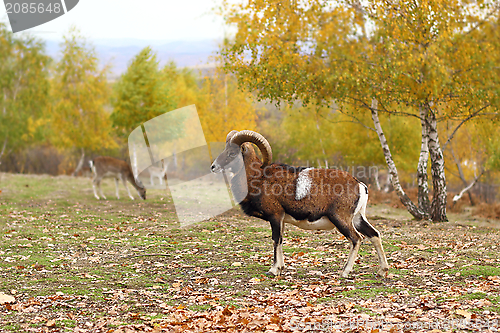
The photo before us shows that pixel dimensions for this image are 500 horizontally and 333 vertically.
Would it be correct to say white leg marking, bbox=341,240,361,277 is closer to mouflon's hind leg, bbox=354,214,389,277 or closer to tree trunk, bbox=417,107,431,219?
mouflon's hind leg, bbox=354,214,389,277

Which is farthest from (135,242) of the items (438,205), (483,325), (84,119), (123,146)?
(123,146)

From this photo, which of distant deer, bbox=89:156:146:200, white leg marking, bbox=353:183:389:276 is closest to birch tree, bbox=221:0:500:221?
white leg marking, bbox=353:183:389:276

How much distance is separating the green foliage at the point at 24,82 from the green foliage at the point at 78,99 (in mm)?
1789

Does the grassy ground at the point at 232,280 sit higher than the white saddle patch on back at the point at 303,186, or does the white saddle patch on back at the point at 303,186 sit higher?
the white saddle patch on back at the point at 303,186

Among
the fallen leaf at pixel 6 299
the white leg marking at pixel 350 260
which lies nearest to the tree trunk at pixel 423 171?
the white leg marking at pixel 350 260

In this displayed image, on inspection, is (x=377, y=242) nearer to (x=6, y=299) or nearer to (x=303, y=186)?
(x=303, y=186)

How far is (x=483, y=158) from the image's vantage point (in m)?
30.8

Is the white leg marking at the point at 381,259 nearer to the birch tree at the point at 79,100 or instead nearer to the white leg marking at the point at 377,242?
the white leg marking at the point at 377,242

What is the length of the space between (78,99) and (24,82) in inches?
246

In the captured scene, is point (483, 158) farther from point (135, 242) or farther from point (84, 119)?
point (84, 119)

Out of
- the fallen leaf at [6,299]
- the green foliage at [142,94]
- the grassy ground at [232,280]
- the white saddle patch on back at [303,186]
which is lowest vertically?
the grassy ground at [232,280]

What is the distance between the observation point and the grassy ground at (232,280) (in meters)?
6.17

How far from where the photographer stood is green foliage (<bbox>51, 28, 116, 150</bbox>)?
39281mm

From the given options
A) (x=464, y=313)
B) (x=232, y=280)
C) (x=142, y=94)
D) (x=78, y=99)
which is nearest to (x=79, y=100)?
(x=78, y=99)
